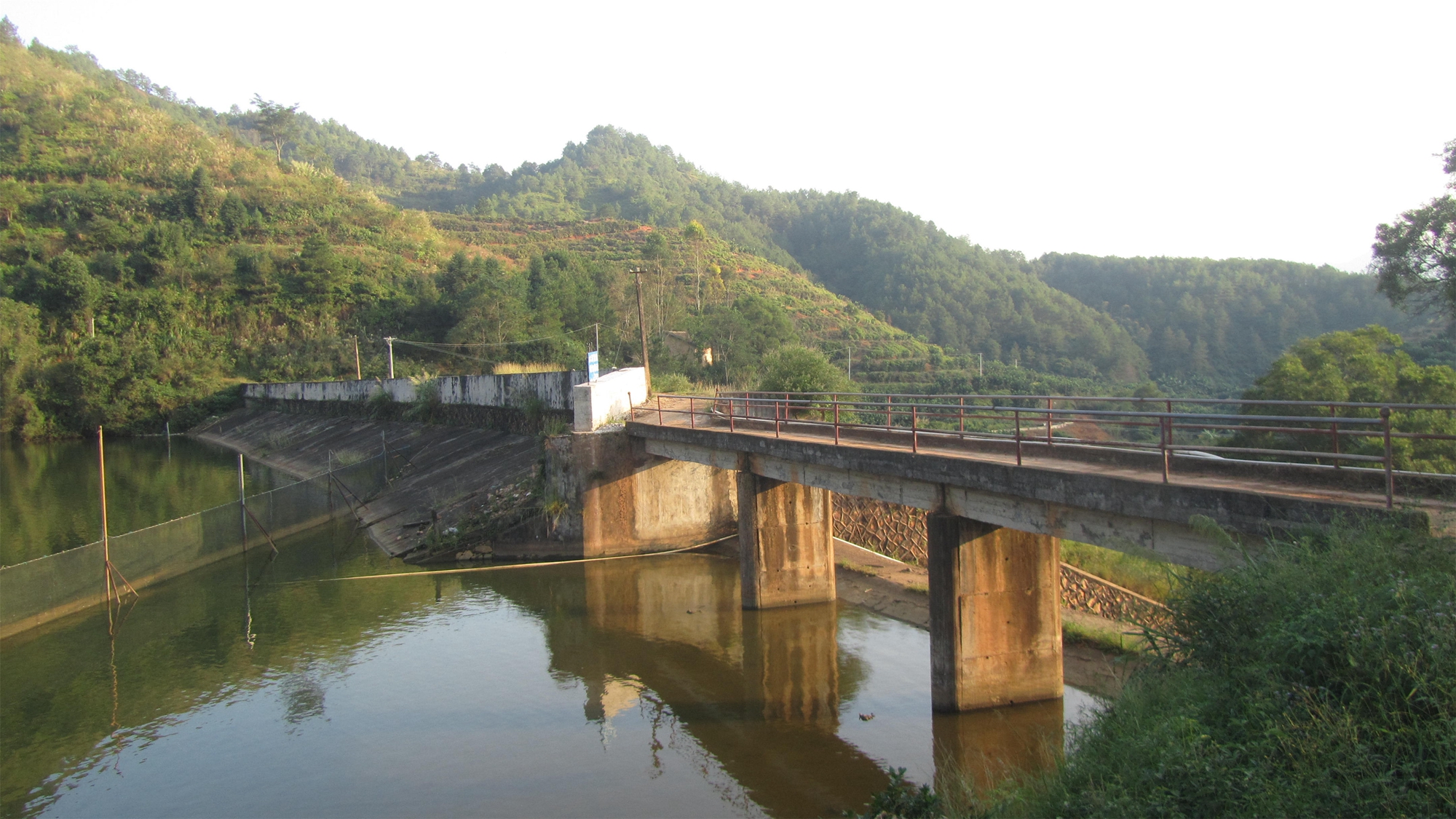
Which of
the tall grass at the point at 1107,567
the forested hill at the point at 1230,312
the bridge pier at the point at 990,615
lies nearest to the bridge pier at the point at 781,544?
the tall grass at the point at 1107,567

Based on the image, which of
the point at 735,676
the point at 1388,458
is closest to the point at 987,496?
the point at 1388,458

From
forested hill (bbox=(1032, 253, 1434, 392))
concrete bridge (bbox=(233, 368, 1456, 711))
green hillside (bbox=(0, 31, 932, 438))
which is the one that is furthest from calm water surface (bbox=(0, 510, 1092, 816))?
forested hill (bbox=(1032, 253, 1434, 392))

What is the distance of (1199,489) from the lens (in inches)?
334

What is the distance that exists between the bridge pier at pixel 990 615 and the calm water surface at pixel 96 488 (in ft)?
79.7

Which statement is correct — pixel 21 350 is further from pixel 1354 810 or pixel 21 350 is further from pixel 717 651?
A: pixel 1354 810

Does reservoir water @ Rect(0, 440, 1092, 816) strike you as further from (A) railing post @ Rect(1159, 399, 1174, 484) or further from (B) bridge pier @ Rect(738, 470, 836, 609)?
(A) railing post @ Rect(1159, 399, 1174, 484)

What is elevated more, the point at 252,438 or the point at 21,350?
the point at 21,350

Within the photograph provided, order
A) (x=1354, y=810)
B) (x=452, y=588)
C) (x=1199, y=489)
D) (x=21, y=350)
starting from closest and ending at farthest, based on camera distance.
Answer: (x=1354, y=810) < (x=1199, y=489) < (x=452, y=588) < (x=21, y=350)

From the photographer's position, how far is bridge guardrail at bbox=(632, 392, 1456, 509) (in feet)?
26.0

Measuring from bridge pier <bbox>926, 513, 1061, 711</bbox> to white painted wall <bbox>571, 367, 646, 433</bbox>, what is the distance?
39.1 ft

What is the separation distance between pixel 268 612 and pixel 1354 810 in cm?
1891

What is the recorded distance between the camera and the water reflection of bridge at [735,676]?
10.9m

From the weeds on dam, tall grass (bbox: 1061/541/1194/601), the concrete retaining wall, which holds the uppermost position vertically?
the concrete retaining wall

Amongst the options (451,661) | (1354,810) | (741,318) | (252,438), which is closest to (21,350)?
(252,438)
